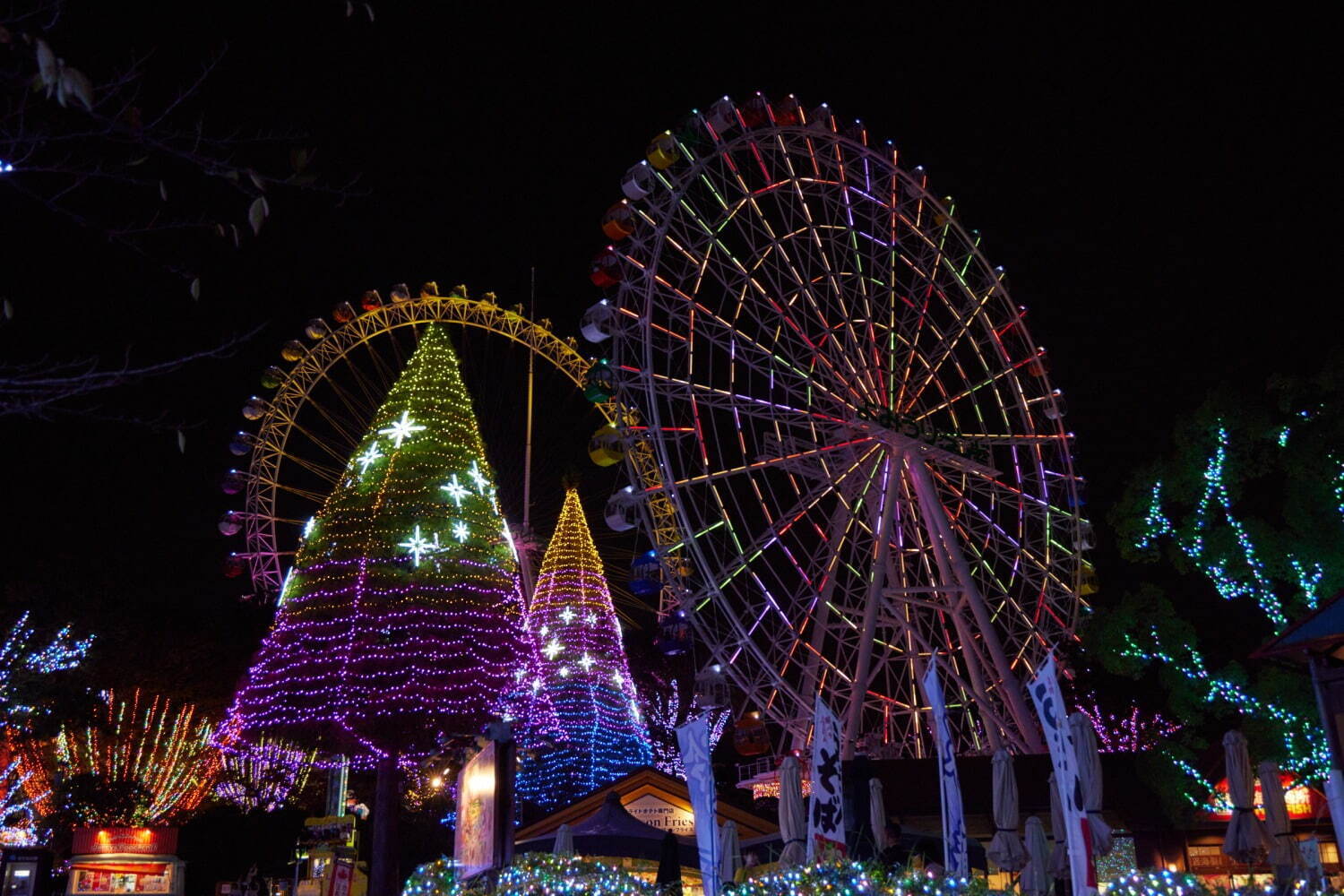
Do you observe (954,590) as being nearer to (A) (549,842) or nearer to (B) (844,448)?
(B) (844,448)

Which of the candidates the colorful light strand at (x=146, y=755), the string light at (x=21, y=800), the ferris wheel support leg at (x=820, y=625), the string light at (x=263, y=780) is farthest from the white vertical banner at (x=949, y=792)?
the string light at (x=21, y=800)

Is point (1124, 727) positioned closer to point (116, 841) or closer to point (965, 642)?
point (965, 642)

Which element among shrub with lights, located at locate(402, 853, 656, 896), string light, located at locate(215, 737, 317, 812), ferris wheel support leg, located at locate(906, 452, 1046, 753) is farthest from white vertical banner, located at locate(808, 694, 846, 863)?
string light, located at locate(215, 737, 317, 812)

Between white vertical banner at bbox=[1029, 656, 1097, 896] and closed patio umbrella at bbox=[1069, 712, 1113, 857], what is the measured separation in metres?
0.13

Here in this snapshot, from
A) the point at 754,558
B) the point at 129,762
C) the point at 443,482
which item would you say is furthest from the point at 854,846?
the point at 129,762

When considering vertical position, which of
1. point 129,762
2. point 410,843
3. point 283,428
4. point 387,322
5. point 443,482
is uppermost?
point 387,322

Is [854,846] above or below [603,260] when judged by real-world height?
below

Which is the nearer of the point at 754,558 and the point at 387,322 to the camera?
the point at 754,558

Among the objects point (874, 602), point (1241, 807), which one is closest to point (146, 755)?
point (874, 602)

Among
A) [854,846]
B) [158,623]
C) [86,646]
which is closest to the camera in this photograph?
[854,846]

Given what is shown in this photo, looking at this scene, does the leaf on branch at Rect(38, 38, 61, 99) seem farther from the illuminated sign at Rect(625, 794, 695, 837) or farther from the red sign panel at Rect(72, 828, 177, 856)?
the red sign panel at Rect(72, 828, 177, 856)

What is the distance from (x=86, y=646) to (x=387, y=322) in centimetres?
1103

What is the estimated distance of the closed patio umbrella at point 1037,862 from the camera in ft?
44.9

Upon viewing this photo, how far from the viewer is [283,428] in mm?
30578
